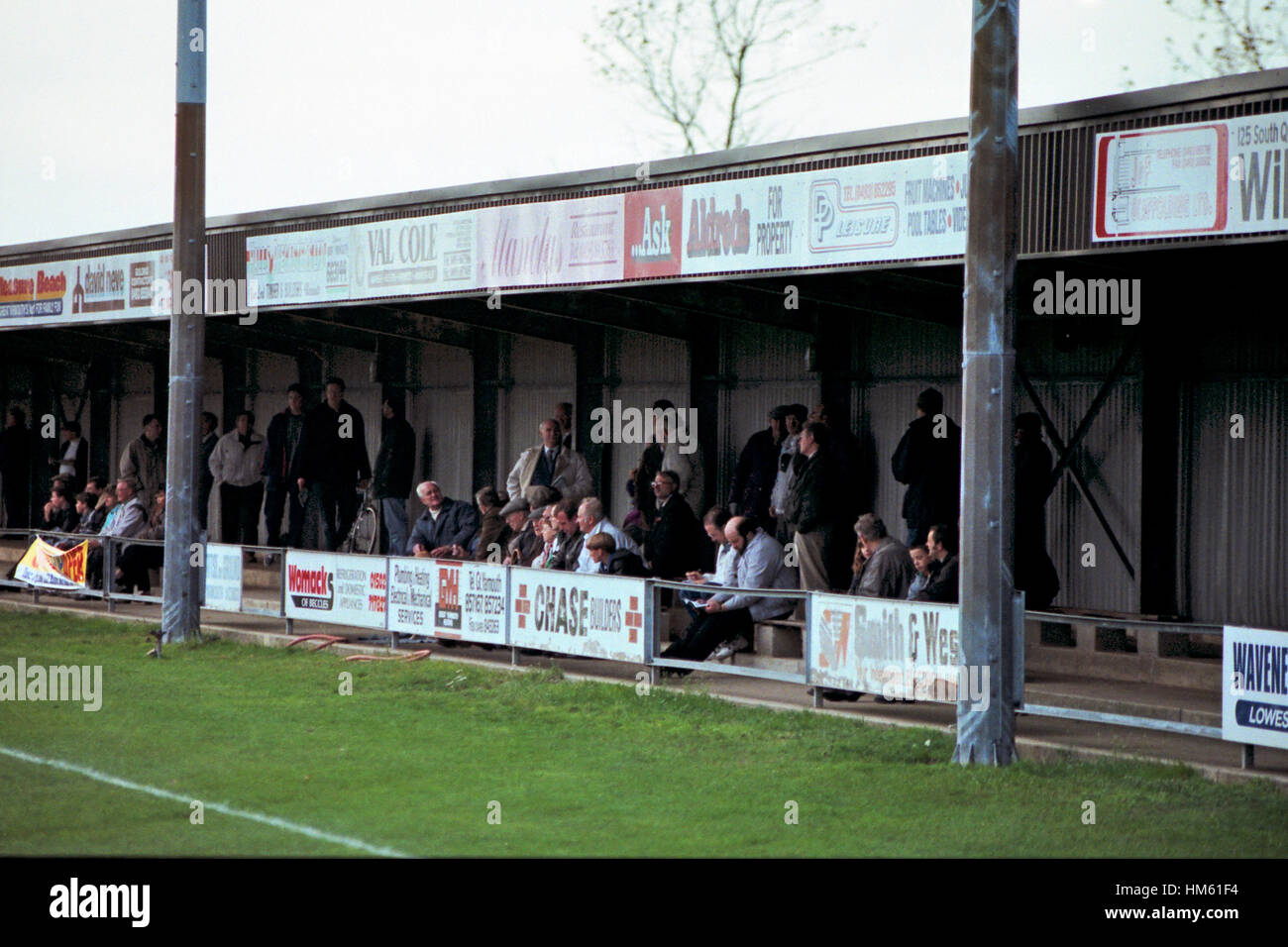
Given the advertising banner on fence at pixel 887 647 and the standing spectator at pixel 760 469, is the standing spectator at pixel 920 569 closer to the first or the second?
the advertising banner on fence at pixel 887 647

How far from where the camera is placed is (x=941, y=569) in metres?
11.8

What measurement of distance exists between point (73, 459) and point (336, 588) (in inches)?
461

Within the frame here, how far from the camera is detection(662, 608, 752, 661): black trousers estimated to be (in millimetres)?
12766

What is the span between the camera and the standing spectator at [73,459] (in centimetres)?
2517

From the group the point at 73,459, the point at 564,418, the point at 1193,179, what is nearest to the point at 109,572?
the point at 564,418

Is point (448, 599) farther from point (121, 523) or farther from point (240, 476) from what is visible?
point (240, 476)

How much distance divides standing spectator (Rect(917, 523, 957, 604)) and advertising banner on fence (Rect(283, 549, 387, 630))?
5603 millimetres

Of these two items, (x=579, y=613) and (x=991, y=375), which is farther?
(x=579, y=613)

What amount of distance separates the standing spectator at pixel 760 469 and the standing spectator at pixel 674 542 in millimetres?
1235

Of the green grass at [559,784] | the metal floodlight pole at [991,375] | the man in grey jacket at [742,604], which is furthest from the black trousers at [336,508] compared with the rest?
the metal floodlight pole at [991,375]

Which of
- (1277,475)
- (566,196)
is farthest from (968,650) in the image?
(566,196)

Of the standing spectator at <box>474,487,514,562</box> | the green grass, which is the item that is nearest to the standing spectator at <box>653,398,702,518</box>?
the standing spectator at <box>474,487,514,562</box>

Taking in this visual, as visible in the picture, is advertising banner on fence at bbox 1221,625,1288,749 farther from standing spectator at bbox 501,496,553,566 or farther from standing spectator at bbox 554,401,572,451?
standing spectator at bbox 554,401,572,451
